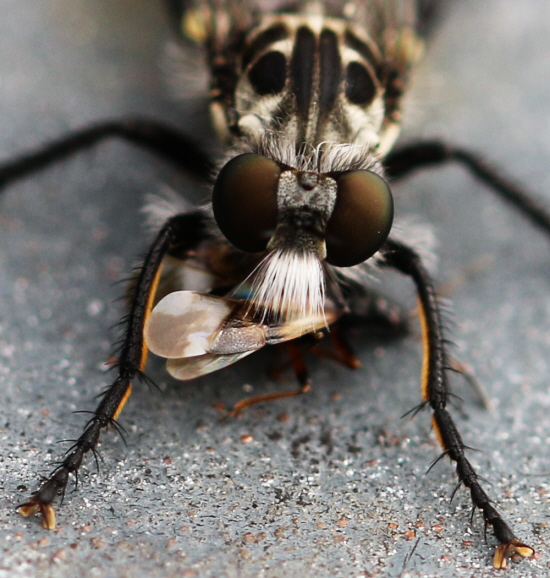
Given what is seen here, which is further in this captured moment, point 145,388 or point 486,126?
point 486,126

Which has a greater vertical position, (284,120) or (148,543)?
(284,120)

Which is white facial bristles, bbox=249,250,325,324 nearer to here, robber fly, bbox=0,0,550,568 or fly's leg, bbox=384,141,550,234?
robber fly, bbox=0,0,550,568

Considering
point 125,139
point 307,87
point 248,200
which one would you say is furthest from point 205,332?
point 125,139

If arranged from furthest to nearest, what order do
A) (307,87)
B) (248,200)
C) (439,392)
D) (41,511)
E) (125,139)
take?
1. (125,139)
2. (307,87)
3. (439,392)
4. (248,200)
5. (41,511)

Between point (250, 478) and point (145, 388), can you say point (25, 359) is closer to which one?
point (145, 388)

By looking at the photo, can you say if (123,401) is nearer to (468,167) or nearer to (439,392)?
(439,392)

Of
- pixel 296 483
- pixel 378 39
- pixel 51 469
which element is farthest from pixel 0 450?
pixel 378 39

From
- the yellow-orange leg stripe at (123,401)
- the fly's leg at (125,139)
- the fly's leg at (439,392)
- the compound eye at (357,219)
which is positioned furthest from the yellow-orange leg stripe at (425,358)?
the fly's leg at (125,139)

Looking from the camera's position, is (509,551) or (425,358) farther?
(425,358)
